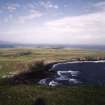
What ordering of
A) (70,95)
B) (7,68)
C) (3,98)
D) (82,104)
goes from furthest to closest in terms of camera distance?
1. (7,68)
2. (70,95)
3. (3,98)
4. (82,104)

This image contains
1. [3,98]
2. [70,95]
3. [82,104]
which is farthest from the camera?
[70,95]

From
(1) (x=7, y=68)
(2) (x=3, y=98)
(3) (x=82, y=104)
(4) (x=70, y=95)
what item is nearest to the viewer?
(3) (x=82, y=104)

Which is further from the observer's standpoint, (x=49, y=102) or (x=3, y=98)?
(x=3, y=98)

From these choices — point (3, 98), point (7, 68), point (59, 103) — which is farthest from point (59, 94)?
point (7, 68)

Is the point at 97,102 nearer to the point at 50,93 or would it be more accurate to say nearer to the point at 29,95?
the point at 50,93

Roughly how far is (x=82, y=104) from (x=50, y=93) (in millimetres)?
8947

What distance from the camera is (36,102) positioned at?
37938mm

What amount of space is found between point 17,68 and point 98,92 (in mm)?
69519

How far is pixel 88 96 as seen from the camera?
42031 millimetres

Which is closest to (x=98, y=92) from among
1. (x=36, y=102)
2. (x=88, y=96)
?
(x=88, y=96)

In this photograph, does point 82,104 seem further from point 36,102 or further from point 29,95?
point 29,95

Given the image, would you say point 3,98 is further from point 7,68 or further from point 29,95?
point 7,68

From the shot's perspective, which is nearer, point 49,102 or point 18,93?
point 49,102

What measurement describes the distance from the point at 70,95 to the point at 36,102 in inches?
Result: 351
